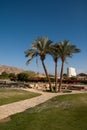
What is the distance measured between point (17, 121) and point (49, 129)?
7.98 feet

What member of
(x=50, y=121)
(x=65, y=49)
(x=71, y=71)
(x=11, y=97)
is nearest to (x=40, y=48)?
(x=65, y=49)

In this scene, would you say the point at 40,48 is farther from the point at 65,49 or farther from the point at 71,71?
the point at 71,71

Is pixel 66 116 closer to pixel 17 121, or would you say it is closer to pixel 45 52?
pixel 17 121

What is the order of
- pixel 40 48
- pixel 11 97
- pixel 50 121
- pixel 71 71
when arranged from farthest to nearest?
pixel 71 71 → pixel 40 48 → pixel 11 97 → pixel 50 121

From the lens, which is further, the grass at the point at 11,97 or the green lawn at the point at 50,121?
the grass at the point at 11,97

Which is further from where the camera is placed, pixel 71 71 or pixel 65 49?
pixel 71 71

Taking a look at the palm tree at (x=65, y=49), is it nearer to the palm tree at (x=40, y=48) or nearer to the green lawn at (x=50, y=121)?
the palm tree at (x=40, y=48)

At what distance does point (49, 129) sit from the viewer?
10.2m

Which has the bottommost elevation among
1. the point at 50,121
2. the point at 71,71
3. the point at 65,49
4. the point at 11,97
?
the point at 50,121

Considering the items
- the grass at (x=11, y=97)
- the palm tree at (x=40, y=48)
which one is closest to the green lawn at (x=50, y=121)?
the grass at (x=11, y=97)

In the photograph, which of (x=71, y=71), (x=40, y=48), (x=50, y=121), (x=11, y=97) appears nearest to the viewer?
(x=50, y=121)

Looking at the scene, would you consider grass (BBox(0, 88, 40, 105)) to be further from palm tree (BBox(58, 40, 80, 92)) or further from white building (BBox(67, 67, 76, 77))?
white building (BBox(67, 67, 76, 77))

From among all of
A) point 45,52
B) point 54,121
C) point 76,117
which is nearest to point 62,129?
point 54,121

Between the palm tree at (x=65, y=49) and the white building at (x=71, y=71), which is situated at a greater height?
the white building at (x=71, y=71)
